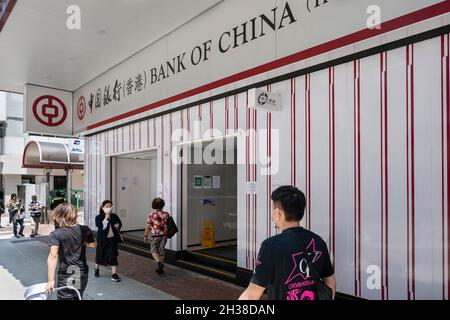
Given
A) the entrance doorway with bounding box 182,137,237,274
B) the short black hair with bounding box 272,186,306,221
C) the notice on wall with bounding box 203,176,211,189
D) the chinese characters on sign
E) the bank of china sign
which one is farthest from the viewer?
the notice on wall with bounding box 203,176,211,189

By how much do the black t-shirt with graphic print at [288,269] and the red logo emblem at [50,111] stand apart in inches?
407

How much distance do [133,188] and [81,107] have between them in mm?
2971

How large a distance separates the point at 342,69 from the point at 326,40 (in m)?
0.42

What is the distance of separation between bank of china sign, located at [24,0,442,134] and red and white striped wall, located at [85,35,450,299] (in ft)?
1.59

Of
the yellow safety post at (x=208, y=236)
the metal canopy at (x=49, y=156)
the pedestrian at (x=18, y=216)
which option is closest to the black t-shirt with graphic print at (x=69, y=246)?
the yellow safety post at (x=208, y=236)

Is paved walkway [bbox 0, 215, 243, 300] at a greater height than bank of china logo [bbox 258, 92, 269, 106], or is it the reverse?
bank of china logo [bbox 258, 92, 269, 106]

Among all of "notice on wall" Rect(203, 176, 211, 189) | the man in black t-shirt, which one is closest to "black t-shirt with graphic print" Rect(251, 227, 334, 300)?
the man in black t-shirt

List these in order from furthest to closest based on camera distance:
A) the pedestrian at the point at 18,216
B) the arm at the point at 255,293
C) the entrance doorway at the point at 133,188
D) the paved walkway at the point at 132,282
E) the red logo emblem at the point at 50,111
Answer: the pedestrian at the point at 18,216 → the red logo emblem at the point at 50,111 → the entrance doorway at the point at 133,188 → the paved walkway at the point at 132,282 → the arm at the point at 255,293

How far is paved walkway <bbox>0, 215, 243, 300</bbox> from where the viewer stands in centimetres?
530

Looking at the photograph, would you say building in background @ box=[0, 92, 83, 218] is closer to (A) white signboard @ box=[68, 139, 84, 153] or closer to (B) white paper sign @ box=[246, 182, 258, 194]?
Result: (A) white signboard @ box=[68, 139, 84, 153]

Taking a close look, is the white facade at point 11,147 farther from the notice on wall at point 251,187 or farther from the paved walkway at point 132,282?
the notice on wall at point 251,187

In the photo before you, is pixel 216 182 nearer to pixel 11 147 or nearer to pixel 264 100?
pixel 264 100

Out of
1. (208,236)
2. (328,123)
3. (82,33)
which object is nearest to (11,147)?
(82,33)

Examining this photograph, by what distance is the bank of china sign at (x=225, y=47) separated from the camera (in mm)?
4398
